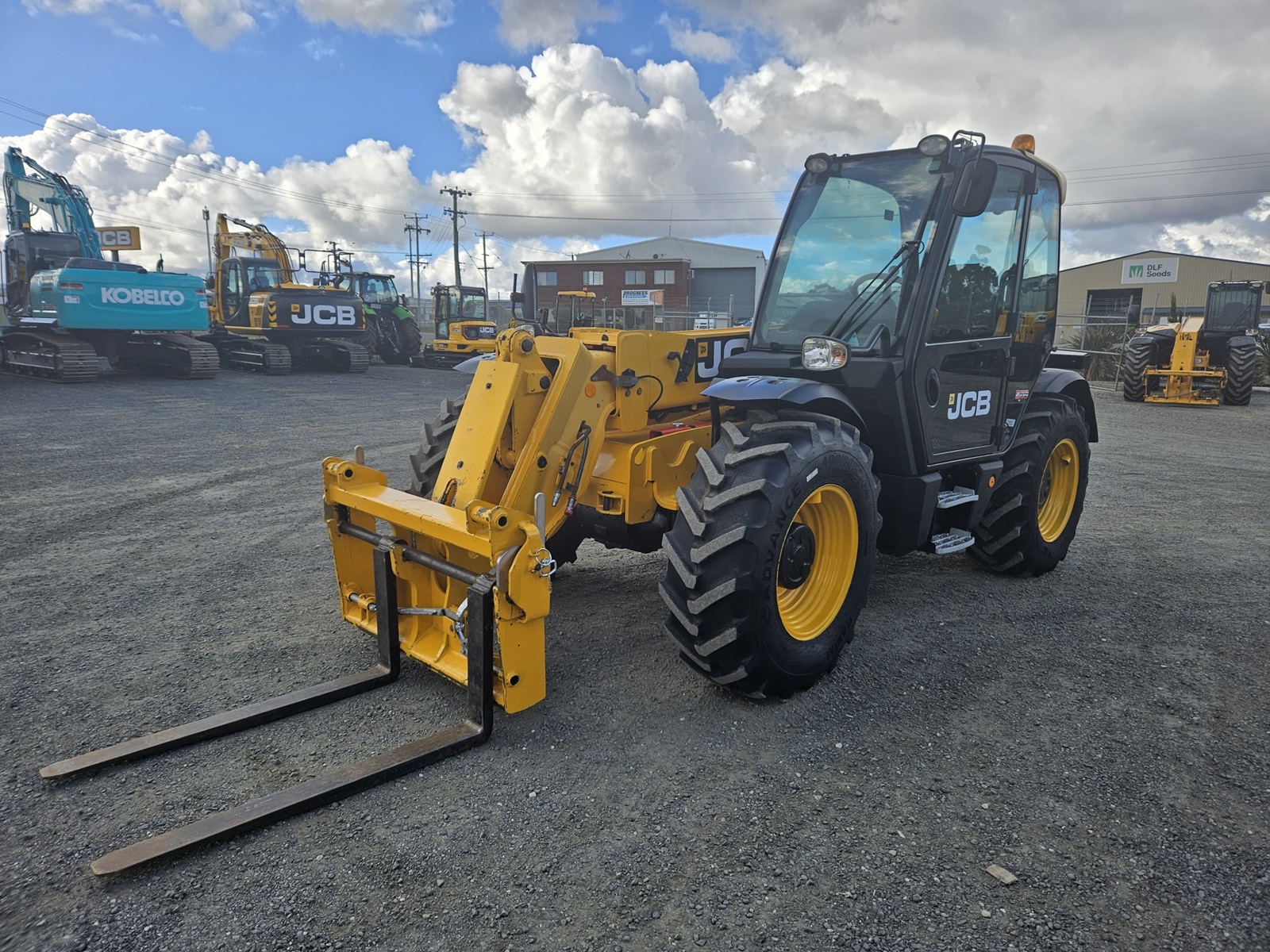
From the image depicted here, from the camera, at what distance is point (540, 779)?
317cm

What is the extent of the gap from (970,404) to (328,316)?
19863 millimetres

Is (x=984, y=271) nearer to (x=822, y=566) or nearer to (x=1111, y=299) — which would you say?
(x=822, y=566)

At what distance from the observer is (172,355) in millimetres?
18375

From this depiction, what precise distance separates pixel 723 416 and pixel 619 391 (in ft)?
1.94

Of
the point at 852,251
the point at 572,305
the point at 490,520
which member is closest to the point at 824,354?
the point at 852,251

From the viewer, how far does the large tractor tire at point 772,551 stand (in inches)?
133

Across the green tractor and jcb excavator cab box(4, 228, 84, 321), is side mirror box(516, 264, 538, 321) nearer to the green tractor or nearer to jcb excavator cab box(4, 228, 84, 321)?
jcb excavator cab box(4, 228, 84, 321)

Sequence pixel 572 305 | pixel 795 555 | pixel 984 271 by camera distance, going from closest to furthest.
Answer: pixel 795 555 < pixel 984 271 < pixel 572 305

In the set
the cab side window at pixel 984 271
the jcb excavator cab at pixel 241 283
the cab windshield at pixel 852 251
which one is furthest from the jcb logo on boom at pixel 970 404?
the jcb excavator cab at pixel 241 283

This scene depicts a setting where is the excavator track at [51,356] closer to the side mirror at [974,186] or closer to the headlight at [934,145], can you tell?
the headlight at [934,145]

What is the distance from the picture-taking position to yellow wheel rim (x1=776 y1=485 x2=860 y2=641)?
3.90m

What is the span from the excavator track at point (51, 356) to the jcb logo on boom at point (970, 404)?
17701mm

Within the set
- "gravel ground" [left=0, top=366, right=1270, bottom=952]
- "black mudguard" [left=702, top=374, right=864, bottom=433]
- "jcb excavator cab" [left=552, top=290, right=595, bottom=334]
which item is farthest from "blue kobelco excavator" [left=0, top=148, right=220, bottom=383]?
"black mudguard" [left=702, top=374, right=864, bottom=433]

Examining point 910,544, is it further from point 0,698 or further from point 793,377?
point 0,698
